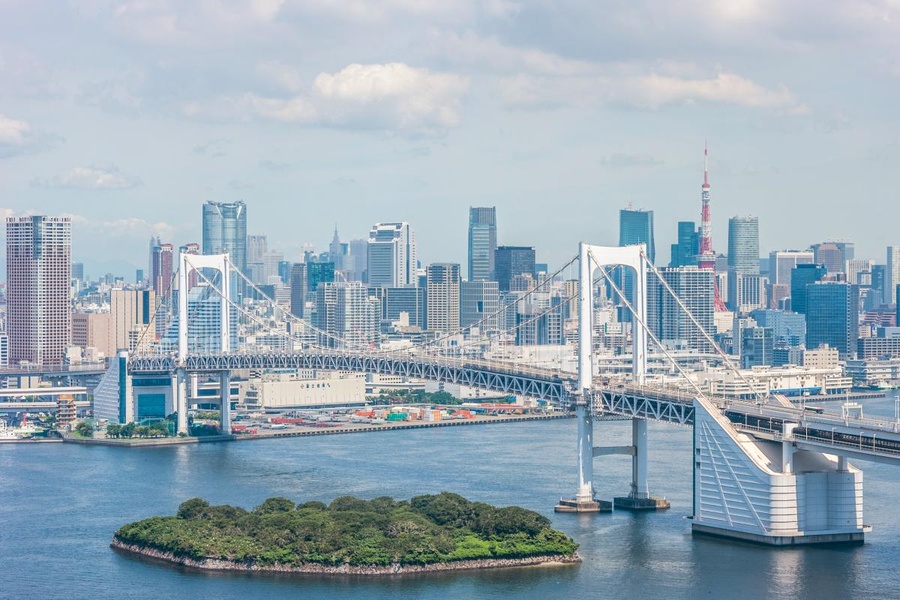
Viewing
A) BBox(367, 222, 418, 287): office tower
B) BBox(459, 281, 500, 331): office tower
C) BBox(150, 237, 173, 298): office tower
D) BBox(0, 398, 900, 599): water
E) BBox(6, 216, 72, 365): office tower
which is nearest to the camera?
BBox(0, 398, 900, 599): water

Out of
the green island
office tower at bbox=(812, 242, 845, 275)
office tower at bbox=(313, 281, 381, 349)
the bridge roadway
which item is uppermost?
office tower at bbox=(812, 242, 845, 275)

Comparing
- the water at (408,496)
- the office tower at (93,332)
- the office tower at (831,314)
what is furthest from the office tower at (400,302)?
the water at (408,496)

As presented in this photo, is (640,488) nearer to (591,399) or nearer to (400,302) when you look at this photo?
(591,399)

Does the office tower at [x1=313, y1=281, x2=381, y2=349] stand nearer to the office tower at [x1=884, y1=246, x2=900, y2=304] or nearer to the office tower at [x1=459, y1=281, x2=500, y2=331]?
the office tower at [x1=459, y1=281, x2=500, y2=331]

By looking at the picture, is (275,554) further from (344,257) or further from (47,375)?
(344,257)

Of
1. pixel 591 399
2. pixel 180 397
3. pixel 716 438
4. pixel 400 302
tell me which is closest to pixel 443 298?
pixel 400 302

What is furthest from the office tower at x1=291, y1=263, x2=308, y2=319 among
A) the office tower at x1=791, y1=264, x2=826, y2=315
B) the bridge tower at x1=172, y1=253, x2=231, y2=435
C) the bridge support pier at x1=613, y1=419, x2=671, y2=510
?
the bridge support pier at x1=613, y1=419, x2=671, y2=510
